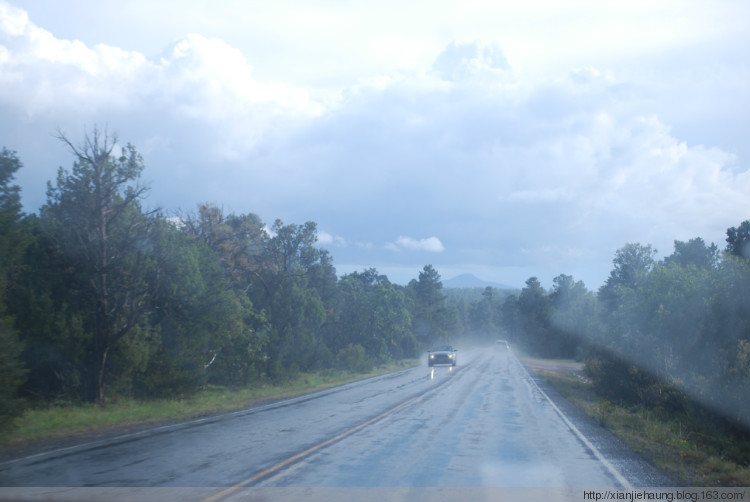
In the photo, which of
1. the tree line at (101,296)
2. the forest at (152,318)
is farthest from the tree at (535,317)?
the tree line at (101,296)

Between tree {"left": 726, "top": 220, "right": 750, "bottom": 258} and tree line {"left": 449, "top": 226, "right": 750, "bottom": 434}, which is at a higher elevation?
tree {"left": 726, "top": 220, "right": 750, "bottom": 258}

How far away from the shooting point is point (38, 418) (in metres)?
15.8

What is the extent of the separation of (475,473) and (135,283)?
1528 centimetres

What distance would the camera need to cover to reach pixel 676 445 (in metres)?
13.0

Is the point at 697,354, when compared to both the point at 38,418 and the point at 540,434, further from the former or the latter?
the point at 38,418

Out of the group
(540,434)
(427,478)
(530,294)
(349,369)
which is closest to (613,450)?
(540,434)

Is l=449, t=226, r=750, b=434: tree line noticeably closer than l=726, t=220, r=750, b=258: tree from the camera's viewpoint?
Yes

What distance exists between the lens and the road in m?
9.04

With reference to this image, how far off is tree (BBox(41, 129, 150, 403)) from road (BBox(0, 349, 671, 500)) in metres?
5.65

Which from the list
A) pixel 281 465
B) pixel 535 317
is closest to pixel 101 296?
pixel 281 465

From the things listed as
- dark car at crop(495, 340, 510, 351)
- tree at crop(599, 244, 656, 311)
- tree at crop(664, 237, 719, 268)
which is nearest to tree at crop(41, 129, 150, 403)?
tree at crop(664, 237, 719, 268)

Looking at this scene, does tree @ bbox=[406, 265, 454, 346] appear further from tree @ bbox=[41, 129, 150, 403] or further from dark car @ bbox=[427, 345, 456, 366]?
tree @ bbox=[41, 129, 150, 403]

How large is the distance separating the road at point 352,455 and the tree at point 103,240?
5.65 m

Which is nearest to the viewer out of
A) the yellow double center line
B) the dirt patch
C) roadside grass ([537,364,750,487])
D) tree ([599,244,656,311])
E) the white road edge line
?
the yellow double center line
